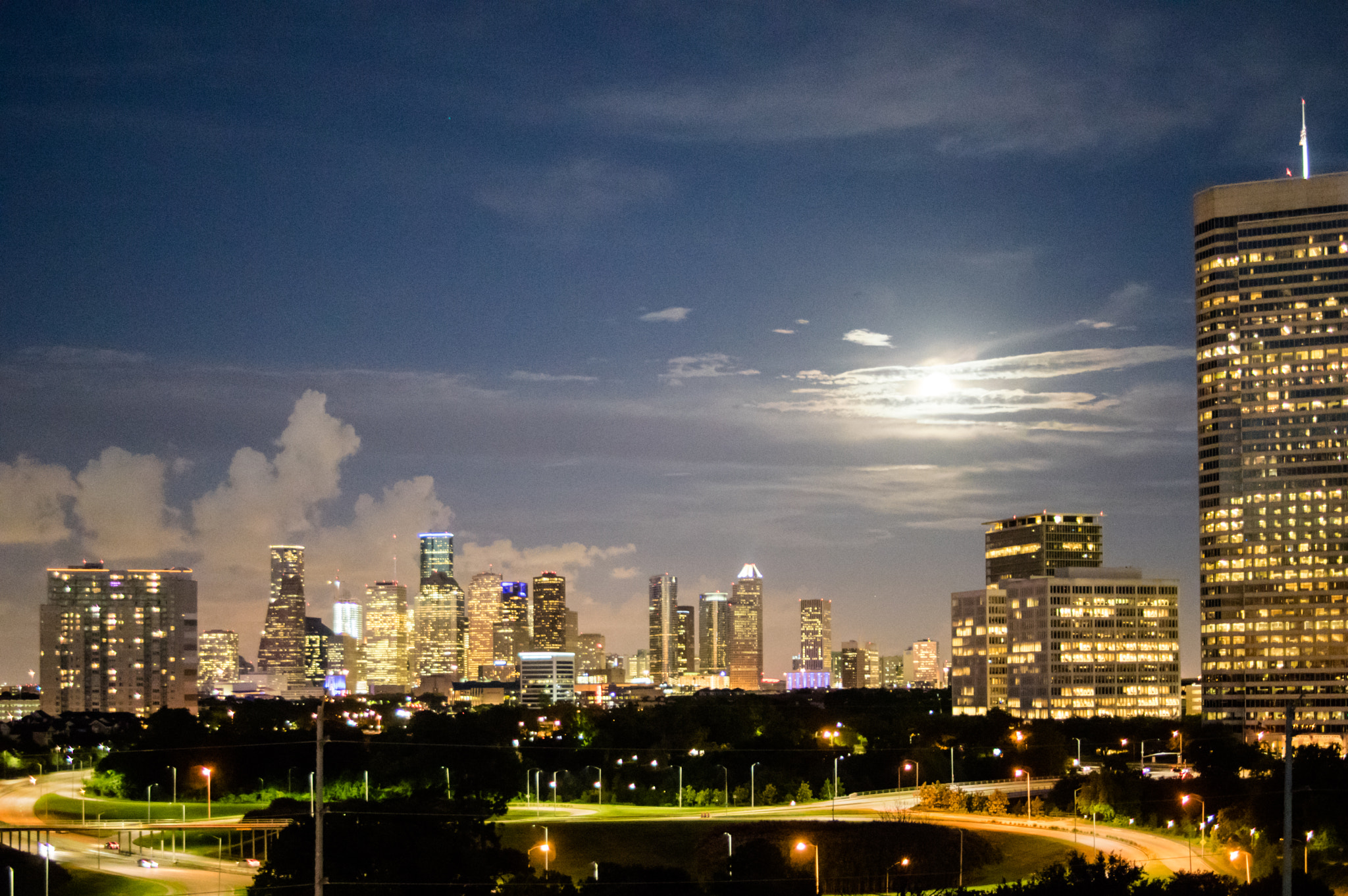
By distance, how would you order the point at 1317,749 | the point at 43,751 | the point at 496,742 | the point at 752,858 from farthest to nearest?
the point at 43,751
the point at 496,742
the point at 1317,749
the point at 752,858

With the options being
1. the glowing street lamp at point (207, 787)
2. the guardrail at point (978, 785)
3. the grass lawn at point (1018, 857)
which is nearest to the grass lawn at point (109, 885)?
the glowing street lamp at point (207, 787)

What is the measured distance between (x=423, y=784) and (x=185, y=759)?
2712 cm

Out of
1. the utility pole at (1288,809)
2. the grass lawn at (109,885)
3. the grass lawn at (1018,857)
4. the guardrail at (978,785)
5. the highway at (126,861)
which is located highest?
the utility pole at (1288,809)

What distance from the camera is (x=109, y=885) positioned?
78750 millimetres

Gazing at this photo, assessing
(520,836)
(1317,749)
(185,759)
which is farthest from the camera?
(185,759)

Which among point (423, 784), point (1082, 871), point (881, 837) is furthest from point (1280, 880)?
point (423, 784)

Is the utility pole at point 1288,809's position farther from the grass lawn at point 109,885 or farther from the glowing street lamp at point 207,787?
the glowing street lamp at point 207,787

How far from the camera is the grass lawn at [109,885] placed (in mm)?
76938

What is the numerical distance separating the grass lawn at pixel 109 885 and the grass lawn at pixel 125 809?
32.3 meters

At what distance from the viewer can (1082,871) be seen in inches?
2872

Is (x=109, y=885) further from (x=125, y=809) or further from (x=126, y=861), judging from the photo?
(x=125, y=809)

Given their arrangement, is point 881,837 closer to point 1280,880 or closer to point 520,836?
point 520,836

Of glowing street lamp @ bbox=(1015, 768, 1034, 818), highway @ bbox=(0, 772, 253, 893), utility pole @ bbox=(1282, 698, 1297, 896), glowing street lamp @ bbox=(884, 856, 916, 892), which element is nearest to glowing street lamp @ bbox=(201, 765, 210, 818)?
highway @ bbox=(0, 772, 253, 893)

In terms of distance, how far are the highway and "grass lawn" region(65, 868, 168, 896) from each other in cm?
74
